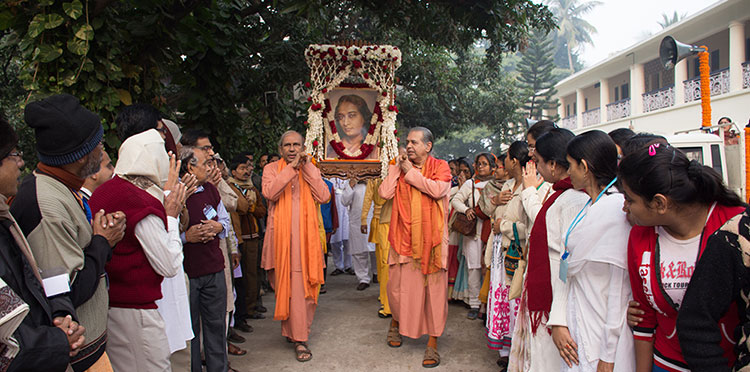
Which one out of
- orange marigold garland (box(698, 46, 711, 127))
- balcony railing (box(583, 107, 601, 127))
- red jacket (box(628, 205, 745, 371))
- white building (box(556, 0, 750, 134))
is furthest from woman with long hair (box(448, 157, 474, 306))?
balcony railing (box(583, 107, 601, 127))

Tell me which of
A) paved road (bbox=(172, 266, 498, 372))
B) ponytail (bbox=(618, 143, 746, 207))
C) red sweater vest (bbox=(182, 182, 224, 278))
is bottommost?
paved road (bbox=(172, 266, 498, 372))

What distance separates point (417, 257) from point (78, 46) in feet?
10.6

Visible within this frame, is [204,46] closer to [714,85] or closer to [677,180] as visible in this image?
[677,180]

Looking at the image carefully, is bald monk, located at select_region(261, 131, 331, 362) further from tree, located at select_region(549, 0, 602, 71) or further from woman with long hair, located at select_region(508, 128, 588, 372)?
tree, located at select_region(549, 0, 602, 71)

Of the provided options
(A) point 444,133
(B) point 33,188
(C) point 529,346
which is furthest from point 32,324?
(A) point 444,133

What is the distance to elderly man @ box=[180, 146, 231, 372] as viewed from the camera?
3.39 metres

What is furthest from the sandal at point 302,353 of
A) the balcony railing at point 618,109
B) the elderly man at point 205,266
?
the balcony railing at point 618,109

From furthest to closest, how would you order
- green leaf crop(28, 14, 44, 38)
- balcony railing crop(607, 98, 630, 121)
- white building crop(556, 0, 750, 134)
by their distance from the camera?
balcony railing crop(607, 98, 630, 121) → white building crop(556, 0, 750, 134) → green leaf crop(28, 14, 44, 38)

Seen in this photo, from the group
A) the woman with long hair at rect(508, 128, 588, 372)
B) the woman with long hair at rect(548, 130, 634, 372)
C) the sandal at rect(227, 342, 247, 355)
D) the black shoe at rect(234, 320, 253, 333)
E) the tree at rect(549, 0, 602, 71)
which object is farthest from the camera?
the tree at rect(549, 0, 602, 71)

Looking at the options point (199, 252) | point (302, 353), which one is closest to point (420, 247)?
point (302, 353)

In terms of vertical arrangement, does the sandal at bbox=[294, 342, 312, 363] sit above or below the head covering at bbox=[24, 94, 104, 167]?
below

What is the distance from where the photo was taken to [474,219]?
5719 millimetres

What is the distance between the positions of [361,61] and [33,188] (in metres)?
4.40

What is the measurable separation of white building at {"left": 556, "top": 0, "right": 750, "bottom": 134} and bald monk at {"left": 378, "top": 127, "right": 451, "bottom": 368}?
1076 centimetres
